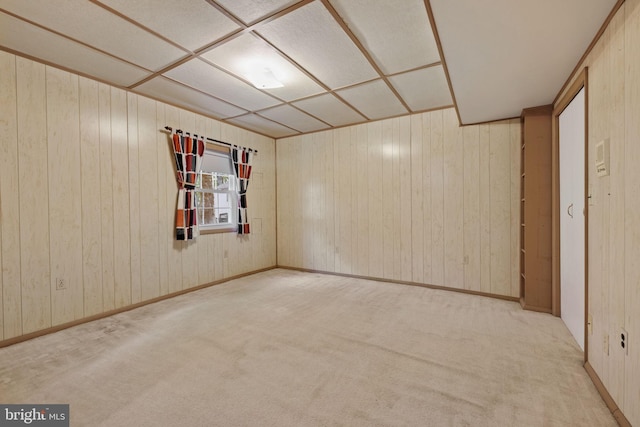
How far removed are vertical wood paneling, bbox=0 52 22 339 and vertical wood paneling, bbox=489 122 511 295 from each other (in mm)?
4942

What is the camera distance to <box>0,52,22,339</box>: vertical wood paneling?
231 centimetres

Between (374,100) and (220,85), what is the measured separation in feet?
6.03

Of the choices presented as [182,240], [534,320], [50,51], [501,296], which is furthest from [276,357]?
[50,51]

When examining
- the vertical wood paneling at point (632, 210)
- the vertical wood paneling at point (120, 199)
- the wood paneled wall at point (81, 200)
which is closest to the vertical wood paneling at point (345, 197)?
the wood paneled wall at point (81, 200)

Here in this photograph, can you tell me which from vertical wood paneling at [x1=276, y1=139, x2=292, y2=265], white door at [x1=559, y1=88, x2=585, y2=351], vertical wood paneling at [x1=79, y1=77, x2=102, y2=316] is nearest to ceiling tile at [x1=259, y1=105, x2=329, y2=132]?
vertical wood paneling at [x1=276, y1=139, x2=292, y2=265]

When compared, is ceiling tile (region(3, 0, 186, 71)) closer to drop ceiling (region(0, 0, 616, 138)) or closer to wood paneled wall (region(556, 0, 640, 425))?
drop ceiling (region(0, 0, 616, 138))

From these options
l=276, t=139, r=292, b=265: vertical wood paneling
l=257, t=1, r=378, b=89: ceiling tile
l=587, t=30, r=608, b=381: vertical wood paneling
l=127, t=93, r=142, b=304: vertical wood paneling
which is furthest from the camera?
l=276, t=139, r=292, b=265: vertical wood paneling

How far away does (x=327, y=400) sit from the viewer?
161 centimetres

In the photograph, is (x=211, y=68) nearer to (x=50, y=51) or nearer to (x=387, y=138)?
(x=50, y=51)

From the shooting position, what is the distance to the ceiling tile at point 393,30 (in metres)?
1.84

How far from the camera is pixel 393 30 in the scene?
209 centimetres

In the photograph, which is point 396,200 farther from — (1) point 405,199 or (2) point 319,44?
(2) point 319,44

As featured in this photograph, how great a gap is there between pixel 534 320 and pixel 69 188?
15.7 feet

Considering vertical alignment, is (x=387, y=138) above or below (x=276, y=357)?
above
